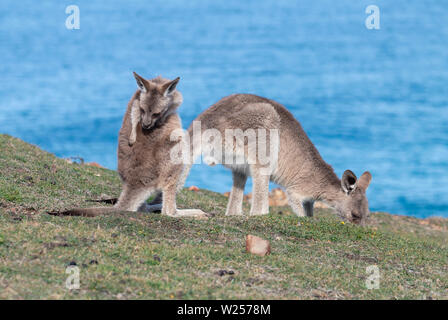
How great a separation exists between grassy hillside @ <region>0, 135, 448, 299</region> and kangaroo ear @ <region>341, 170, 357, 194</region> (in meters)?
1.07

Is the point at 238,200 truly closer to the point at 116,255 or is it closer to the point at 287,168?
the point at 287,168

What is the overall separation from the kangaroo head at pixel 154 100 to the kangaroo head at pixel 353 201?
3623 millimetres

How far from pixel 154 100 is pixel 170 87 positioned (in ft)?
1.08

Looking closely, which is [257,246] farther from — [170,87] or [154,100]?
[170,87]

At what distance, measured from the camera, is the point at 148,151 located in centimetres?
815

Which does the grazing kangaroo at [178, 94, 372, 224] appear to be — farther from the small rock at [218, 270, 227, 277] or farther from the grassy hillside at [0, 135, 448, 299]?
the small rock at [218, 270, 227, 277]

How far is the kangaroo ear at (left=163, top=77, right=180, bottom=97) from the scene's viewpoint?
27.1 feet

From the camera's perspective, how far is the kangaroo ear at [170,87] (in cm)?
827

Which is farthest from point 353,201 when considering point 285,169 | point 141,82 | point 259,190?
point 141,82

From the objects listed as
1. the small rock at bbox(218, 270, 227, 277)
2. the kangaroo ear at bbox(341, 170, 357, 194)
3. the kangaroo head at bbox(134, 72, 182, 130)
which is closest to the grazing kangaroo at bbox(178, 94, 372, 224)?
the kangaroo ear at bbox(341, 170, 357, 194)

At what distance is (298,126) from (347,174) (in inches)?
46.7

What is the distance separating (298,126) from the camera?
1034 cm
